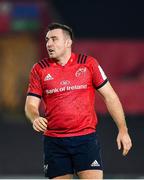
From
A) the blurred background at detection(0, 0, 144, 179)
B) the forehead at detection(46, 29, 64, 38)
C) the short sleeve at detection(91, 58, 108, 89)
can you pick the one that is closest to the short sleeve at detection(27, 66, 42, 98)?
the forehead at detection(46, 29, 64, 38)

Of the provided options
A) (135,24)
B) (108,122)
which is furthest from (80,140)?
(135,24)

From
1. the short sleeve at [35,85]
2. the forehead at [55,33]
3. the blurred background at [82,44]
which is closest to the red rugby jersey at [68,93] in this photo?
the short sleeve at [35,85]

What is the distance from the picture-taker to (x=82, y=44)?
15141 mm

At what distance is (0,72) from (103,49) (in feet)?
11.3

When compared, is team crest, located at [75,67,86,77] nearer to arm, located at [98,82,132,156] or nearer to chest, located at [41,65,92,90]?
chest, located at [41,65,92,90]

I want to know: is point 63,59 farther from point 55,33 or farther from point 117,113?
point 117,113

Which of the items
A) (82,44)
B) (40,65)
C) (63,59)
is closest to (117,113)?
(63,59)

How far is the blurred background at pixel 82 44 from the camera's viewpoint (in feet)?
47.2

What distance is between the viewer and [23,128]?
1225 centimetres

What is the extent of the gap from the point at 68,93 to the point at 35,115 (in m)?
0.36

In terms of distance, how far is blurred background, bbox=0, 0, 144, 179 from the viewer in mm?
14391

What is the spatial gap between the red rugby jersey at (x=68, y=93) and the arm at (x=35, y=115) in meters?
0.06

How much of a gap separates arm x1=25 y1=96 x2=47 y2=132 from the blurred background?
537cm

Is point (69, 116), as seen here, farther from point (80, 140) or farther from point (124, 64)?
point (124, 64)
